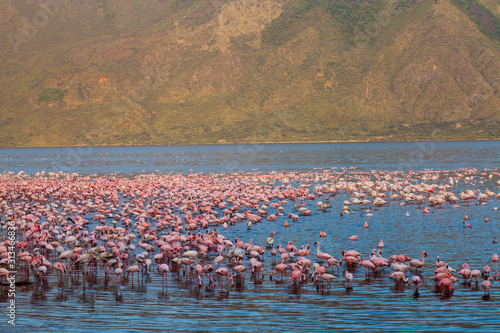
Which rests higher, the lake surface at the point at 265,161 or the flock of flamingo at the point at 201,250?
the lake surface at the point at 265,161

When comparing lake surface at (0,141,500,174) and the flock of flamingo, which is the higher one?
lake surface at (0,141,500,174)

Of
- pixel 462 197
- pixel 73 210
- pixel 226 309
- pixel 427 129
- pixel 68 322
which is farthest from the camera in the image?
pixel 427 129

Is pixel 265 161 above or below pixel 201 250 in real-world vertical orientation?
above

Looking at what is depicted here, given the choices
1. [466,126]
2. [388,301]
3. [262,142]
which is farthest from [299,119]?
[388,301]

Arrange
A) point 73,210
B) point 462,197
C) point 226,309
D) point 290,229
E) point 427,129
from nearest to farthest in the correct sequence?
point 226,309 → point 290,229 → point 73,210 → point 462,197 → point 427,129

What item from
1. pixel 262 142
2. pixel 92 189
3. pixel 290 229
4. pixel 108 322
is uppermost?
pixel 262 142

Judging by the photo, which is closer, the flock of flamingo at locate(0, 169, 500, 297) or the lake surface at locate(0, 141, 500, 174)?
the flock of flamingo at locate(0, 169, 500, 297)

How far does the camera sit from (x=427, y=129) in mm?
176625

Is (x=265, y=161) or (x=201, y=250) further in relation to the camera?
(x=265, y=161)

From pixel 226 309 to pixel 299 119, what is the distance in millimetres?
178641

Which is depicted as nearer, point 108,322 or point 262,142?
point 108,322

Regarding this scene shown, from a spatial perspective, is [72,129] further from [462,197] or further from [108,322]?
[108,322]

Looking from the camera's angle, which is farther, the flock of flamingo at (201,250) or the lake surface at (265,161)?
the lake surface at (265,161)

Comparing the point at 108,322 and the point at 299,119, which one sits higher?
the point at 299,119
